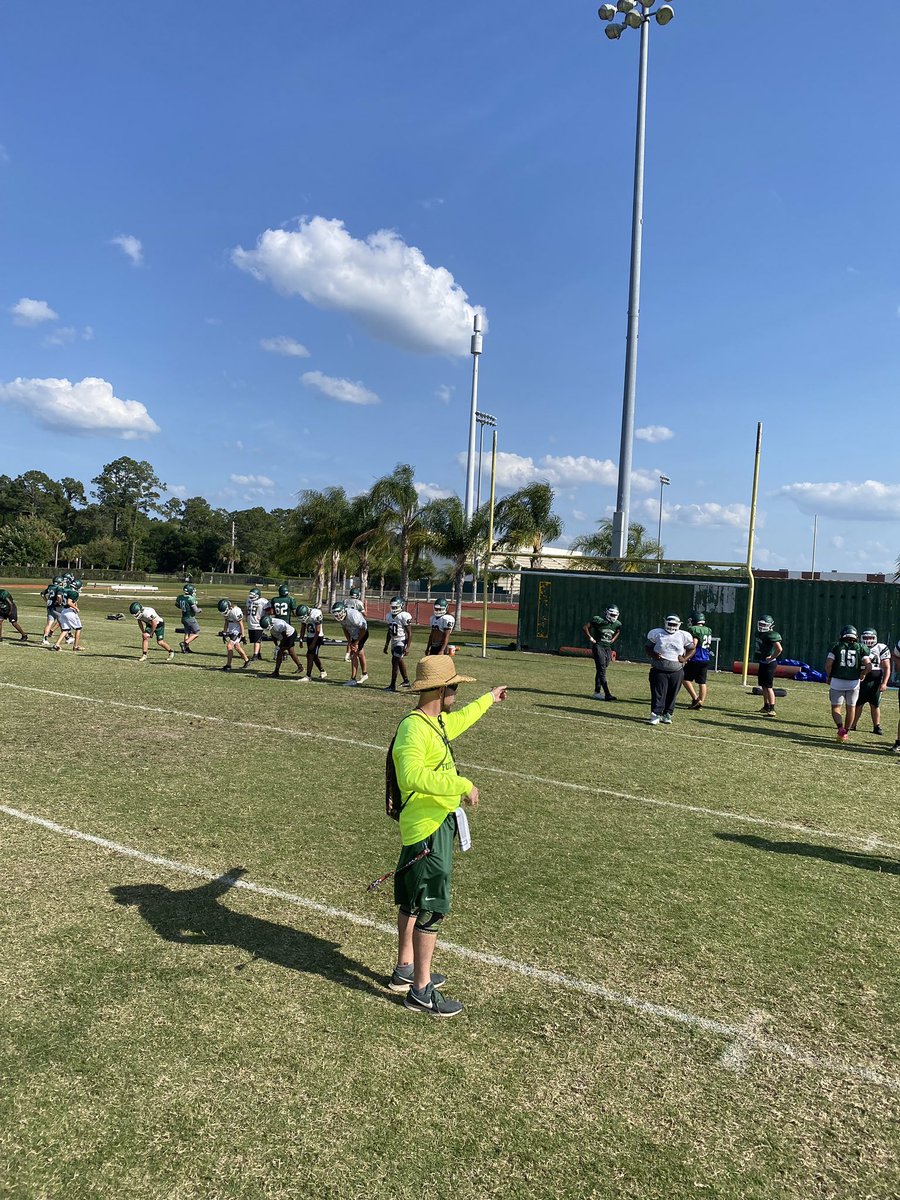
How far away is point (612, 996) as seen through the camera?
4.58 metres

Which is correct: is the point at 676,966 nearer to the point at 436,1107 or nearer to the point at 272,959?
the point at 436,1107

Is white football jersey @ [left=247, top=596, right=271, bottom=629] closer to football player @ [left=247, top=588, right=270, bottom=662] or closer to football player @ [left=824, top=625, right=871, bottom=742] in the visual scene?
football player @ [left=247, top=588, right=270, bottom=662]

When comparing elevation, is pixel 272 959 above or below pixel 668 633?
below

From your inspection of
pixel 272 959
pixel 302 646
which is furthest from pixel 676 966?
pixel 302 646

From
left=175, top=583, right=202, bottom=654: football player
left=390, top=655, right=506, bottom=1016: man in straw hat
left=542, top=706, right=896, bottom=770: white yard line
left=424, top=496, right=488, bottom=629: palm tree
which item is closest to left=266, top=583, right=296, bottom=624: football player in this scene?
left=175, top=583, right=202, bottom=654: football player

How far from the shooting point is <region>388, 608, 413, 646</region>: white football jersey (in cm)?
1577

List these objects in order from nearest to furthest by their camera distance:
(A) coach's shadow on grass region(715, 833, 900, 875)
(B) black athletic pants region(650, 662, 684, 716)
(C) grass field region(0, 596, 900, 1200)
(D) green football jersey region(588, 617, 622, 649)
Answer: (C) grass field region(0, 596, 900, 1200) → (A) coach's shadow on grass region(715, 833, 900, 875) → (B) black athletic pants region(650, 662, 684, 716) → (D) green football jersey region(588, 617, 622, 649)

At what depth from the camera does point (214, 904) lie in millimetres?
5625

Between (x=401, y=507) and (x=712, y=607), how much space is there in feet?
64.4

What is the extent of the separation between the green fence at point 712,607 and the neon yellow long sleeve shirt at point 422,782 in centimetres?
2210

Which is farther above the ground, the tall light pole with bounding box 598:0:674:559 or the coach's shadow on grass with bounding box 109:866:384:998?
the tall light pole with bounding box 598:0:674:559

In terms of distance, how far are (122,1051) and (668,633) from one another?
11723 mm

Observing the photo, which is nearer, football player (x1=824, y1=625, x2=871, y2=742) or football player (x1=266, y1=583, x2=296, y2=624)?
football player (x1=824, y1=625, x2=871, y2=742)

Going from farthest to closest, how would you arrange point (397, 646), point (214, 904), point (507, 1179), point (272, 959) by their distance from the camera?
point (397, 646) → point (214, 904) → point (272, 959) → point (507, 1179)
